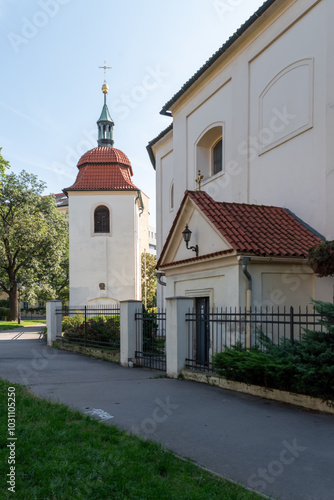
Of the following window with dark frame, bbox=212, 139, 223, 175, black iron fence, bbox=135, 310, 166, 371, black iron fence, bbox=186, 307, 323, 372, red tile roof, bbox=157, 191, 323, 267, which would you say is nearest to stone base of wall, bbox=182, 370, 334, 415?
black iron fence, bbox=186, 307, 323, 372

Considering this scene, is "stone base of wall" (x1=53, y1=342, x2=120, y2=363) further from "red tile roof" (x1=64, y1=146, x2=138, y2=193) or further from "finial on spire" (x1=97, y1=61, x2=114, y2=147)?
"finial on spire" (x1=97, y1=61, x2=114, y2=147)

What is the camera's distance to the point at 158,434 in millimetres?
5344

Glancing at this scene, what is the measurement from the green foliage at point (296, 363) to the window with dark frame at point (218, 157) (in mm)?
10253

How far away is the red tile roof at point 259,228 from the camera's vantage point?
10.1 meters

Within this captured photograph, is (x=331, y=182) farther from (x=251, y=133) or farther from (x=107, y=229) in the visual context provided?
(x=107, y=229)

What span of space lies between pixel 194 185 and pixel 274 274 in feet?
26.6

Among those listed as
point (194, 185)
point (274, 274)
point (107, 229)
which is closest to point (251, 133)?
point (194, 185)

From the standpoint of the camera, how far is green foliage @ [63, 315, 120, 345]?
14273 millimetres

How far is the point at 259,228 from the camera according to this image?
11.0 m

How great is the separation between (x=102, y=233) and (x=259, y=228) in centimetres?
2410

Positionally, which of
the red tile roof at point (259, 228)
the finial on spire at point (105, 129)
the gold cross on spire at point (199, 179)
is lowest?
the red tile roof at point (259, 228)

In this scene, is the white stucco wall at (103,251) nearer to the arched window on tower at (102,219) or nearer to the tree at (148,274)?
the arched window on tower at (102,219)

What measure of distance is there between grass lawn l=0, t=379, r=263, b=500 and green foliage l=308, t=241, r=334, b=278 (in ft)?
20.4

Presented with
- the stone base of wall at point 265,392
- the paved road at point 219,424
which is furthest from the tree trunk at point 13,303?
the stone base of wall at point 265,392
